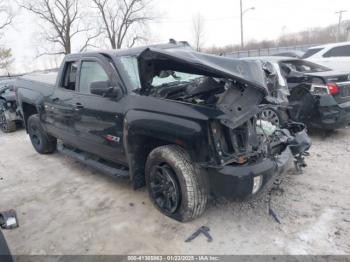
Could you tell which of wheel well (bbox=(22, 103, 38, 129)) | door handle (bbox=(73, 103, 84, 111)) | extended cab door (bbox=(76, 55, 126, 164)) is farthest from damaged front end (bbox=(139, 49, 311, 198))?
wheel well (bbox=(22, 103, 38, 129))

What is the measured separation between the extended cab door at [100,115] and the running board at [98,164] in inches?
4.6

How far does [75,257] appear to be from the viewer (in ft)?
9.84

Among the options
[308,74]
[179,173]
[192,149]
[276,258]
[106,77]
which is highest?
Answer: [106,77]

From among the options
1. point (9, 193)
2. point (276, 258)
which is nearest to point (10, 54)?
point (9, 193)

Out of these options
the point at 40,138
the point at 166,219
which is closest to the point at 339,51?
the point at 166,219

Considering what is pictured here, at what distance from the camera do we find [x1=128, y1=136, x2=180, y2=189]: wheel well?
3.54m

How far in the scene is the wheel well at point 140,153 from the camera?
11.6 ft

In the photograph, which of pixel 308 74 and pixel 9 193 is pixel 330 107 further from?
pixel 9 193

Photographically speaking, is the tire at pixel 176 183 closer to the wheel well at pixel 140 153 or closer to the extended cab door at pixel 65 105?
the wheel well at pixel 140 153

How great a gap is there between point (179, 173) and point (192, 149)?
31 centimetres

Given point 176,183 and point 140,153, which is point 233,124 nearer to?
point 176,183

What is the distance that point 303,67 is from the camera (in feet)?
20.7

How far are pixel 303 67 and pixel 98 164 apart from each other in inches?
178

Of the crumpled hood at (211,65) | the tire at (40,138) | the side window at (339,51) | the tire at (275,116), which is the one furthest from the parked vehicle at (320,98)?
the tire at (40,138)
